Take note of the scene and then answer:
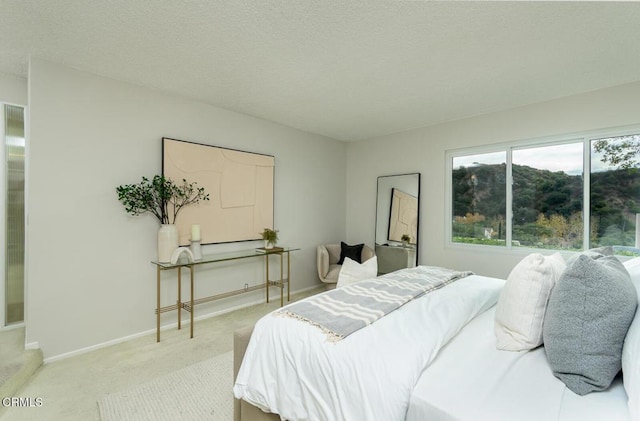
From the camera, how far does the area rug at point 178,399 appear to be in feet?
5.92

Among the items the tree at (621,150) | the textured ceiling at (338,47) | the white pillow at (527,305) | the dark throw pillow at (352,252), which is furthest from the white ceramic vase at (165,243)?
the tree at (621,150)

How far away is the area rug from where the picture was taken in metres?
1.81

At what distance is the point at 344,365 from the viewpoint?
119 centimetres

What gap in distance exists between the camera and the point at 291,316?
1557mm

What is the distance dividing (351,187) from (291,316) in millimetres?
3796

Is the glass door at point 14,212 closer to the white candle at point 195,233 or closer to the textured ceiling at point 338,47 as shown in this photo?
the textured ceiling at point 338,47

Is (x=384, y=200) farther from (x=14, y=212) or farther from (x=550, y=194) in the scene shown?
(x=14, y=212)

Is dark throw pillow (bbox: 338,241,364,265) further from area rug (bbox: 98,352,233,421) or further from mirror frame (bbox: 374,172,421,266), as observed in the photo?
area rug (bbox: 98,352,233,421)

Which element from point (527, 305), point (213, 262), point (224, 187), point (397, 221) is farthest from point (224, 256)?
point (527, 305)

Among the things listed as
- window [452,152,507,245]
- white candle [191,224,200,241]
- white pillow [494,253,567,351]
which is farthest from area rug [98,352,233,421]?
window [452,152,507,245]

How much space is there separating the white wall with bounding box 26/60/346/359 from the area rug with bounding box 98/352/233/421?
3.27ft

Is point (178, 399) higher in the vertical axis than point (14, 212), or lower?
lower

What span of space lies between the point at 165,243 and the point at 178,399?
4.76 ft

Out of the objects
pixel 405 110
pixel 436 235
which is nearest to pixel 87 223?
pixel 405 110
